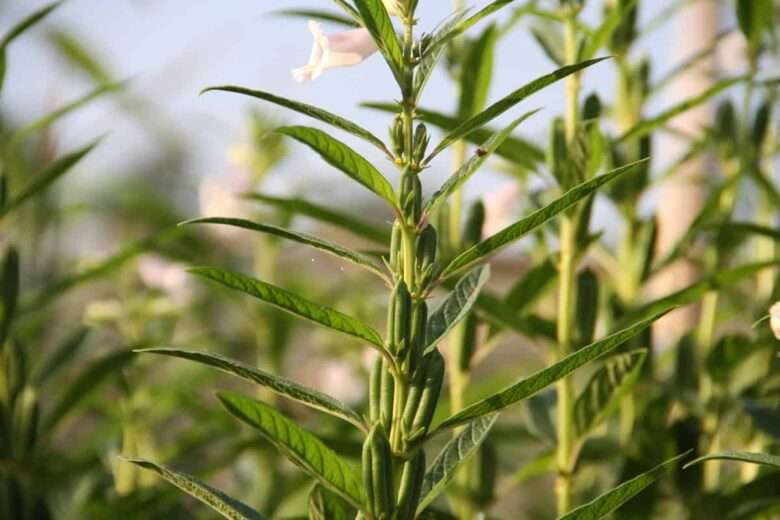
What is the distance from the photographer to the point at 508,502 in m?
1.92

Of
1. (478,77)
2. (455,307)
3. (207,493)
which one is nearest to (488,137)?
(478,77)

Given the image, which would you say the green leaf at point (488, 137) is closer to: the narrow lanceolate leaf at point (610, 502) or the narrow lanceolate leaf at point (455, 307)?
the narrow lanceolate leaf at point (455, 307)

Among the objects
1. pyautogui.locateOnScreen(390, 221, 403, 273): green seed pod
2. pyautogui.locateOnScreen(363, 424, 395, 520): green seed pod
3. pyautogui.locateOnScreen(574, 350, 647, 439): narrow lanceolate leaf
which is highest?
pyautogui.locateOnScreen(574, 350, 647, 439): narrow lanceolate leaf

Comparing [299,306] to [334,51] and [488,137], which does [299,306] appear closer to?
[334,51]

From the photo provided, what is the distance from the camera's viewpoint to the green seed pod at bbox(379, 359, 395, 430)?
1.61ft

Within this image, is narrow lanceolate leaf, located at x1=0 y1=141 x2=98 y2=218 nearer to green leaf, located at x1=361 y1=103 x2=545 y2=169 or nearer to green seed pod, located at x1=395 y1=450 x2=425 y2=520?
green leaf, located at x1=361 y1=103 x2=545 y2=169

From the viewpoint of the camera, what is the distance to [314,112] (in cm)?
47

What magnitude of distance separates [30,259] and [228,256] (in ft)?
1.10

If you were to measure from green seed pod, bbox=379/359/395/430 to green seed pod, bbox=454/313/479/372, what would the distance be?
355 millimetres

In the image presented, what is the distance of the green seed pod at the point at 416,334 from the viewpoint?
0.48 meters

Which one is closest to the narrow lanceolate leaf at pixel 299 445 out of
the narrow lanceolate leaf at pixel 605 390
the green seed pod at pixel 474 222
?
the narrow lanceolate leaf at pixel 605 390

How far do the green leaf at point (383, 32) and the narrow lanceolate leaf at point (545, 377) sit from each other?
13 centimetres

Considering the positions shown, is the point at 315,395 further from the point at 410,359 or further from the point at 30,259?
the point at 30,259

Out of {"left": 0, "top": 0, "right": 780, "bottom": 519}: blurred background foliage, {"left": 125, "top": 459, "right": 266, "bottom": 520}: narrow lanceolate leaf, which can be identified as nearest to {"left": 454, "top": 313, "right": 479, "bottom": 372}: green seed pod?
{"left": 0, "top": 0, "right": 780, "bottom": 519}: blurred background foliage
